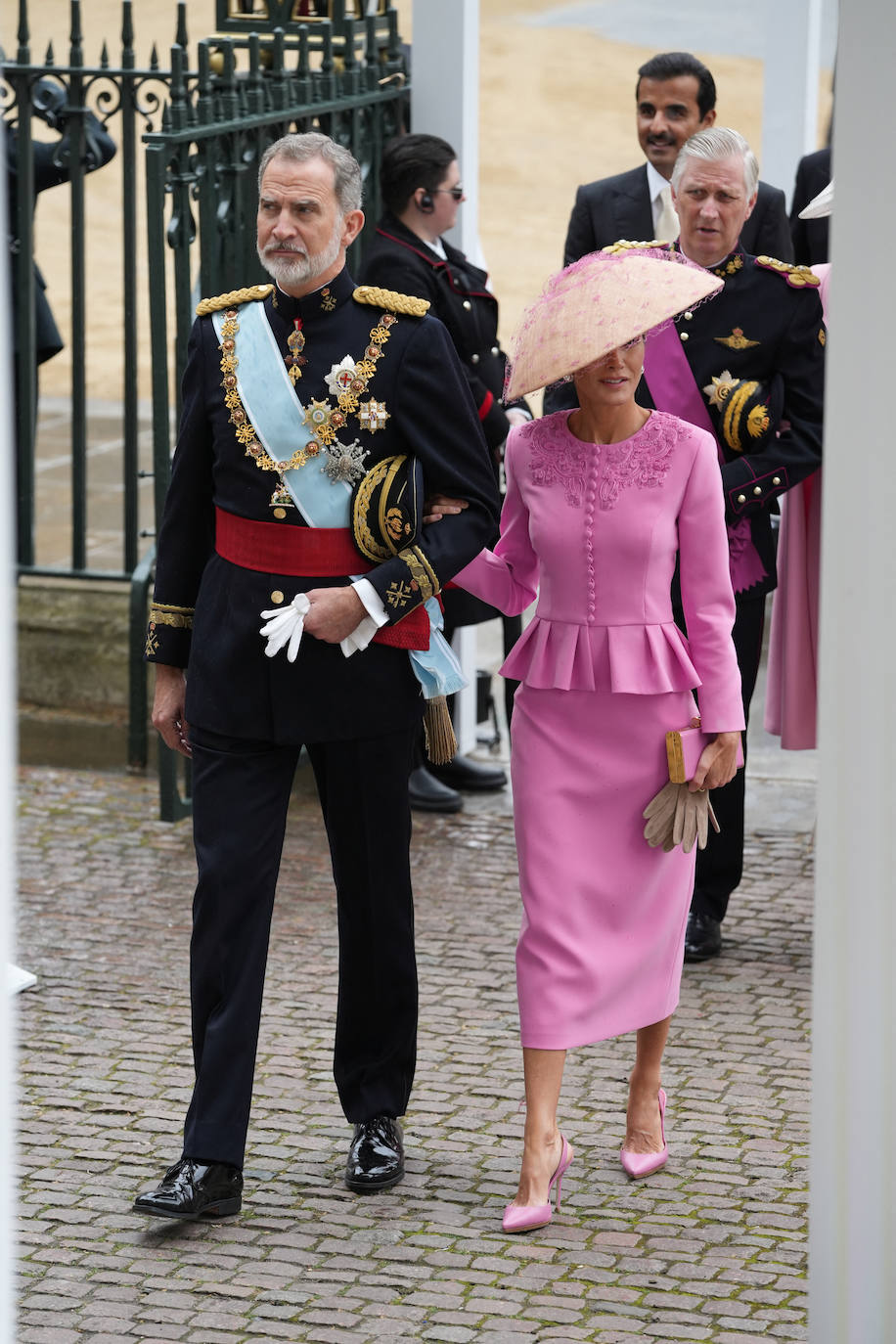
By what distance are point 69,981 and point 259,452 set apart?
1.98 m

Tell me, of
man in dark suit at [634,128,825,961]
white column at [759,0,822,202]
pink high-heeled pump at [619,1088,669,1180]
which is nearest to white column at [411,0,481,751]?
white column at [759,0,822,202]

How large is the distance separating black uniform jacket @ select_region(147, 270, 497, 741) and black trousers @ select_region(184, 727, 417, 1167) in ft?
0.28

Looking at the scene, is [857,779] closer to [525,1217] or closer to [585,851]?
[585,851]

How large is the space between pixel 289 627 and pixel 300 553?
0.15m

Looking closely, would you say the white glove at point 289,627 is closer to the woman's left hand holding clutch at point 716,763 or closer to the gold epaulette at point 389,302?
the gold epaulette at point 389,302

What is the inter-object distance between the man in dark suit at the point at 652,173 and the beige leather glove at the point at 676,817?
2249 millimetres

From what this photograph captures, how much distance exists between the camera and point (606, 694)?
13.2 feet

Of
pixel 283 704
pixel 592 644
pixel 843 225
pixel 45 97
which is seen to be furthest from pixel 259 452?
pixel 45 97

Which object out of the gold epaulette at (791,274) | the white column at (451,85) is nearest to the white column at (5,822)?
the gold epaulette at (791,274)

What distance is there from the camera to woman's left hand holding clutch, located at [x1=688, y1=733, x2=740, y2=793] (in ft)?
13.2

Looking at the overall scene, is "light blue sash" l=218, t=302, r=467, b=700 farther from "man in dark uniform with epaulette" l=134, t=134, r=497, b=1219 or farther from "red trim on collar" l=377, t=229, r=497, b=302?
"red trim on collar" l=377, t=229, r=497, b=302

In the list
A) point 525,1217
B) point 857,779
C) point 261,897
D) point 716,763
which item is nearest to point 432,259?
point 716,763

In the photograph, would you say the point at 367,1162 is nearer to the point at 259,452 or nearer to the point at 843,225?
the point at 259,452

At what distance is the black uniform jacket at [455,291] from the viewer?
6.06 meters
